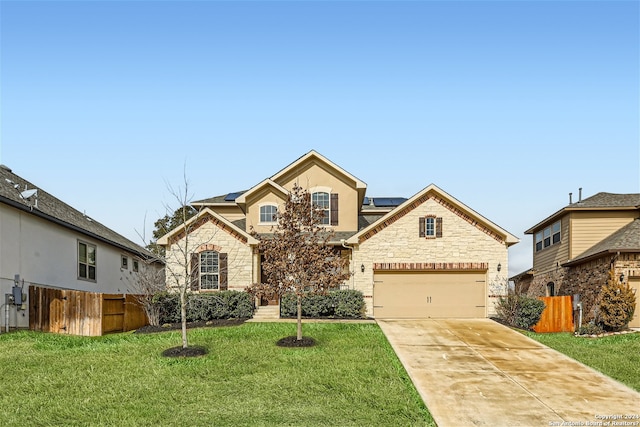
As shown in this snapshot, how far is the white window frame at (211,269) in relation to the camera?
76.4 ft

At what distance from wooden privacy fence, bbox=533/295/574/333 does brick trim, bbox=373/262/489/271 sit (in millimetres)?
3220

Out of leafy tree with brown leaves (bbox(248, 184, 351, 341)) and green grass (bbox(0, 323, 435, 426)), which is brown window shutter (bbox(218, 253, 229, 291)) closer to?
green grass (bbox(0, 323, 435, 426))

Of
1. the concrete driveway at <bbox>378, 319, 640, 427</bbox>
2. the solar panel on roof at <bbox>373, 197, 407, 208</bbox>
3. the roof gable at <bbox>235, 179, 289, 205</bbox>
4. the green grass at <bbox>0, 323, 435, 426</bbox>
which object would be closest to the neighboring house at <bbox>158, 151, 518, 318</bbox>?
the roof gable at <bbox>235, 179, 289, 205</bbox>

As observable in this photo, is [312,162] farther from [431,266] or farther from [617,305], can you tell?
[617,305]

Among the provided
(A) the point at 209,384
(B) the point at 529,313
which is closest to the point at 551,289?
(B) the point at 529,313

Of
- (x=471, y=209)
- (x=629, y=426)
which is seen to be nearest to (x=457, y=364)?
(x=629, y=426)

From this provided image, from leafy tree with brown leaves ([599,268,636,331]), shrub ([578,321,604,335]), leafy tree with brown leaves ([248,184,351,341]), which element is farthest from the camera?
leafy tree with brown leaves ([599,268,636,331])

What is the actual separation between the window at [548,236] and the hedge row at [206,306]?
53.1 feet

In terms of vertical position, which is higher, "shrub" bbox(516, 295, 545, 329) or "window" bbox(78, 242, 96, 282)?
"window" bbox(78, 242, 96, 282)

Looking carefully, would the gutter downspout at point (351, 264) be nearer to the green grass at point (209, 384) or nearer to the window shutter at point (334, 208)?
the window shutter at point (334, 208)

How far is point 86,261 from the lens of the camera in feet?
84.5

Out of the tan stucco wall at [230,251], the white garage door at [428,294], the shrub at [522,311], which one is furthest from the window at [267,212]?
the shrub at [522,311]

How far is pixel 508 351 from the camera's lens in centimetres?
1570

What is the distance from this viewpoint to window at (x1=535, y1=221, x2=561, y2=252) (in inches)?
1042
